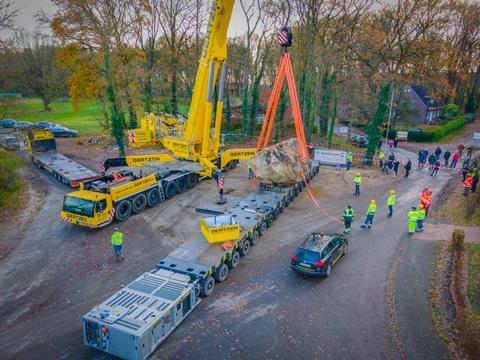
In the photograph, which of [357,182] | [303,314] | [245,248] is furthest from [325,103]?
[303,314]

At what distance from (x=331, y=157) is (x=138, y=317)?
74.6 ft

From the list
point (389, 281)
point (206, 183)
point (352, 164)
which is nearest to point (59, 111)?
point (206, 183)

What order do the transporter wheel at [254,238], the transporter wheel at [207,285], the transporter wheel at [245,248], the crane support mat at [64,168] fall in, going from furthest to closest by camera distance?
the crane support mat at [64,168]
the transporter wheel at [254,238]
the transporter wheel at [245,248]
the transporter wheel at [207,285]

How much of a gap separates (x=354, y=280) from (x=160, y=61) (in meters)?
33.0

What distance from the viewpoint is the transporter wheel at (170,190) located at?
20822mm

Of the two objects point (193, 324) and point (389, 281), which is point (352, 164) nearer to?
point (389, 281)

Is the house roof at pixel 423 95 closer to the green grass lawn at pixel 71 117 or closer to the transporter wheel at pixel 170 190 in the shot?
the green grass lawn at pixel 71 117

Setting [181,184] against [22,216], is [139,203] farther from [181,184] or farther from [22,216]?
[22,216]

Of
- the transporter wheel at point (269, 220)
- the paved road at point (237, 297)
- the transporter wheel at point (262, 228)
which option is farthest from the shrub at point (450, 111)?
the transporter wheel at point (262, 228)

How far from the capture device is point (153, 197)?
64.7 feet

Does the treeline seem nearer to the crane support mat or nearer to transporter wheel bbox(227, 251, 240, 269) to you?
the crane support mat

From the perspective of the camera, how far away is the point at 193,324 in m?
10.1

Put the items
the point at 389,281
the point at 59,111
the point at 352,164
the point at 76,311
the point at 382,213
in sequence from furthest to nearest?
the point at 59,111 < the point at 352,164 < the point at 382,213 < the point at 389,281 < the point at 76,311

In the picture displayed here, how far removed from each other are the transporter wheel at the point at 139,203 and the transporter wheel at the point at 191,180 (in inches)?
168
